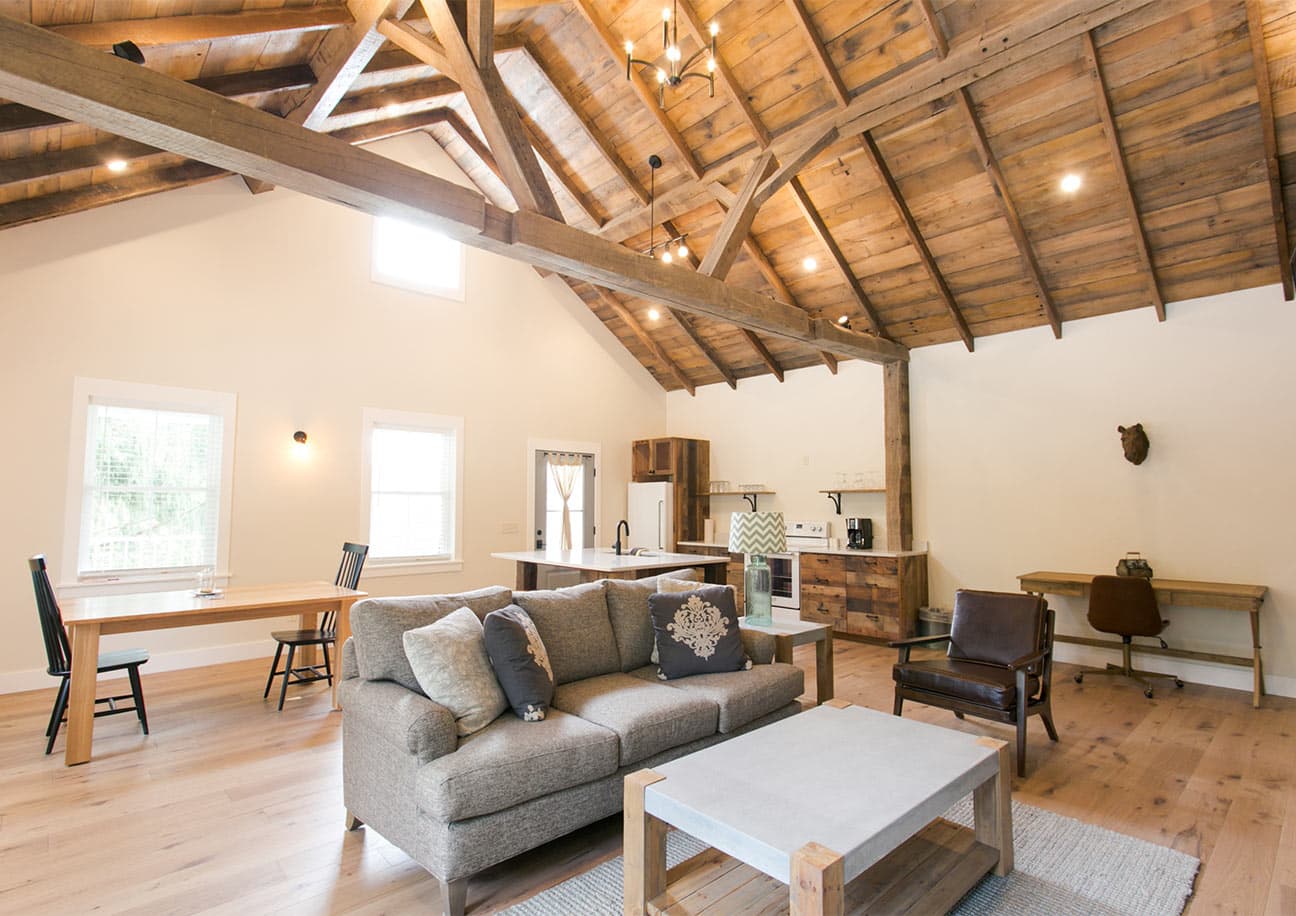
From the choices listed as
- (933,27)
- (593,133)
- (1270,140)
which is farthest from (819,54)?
(1270,140)

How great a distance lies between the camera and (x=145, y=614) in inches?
139

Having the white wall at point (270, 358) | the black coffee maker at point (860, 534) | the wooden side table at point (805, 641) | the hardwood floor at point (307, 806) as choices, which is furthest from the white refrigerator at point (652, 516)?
the wooden side table at point (805, 641)

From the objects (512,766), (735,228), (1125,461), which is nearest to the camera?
(512,766)

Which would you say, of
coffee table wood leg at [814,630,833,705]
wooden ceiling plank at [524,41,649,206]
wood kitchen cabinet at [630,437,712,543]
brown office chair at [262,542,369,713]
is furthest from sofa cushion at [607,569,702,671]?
wood kitchen cabinet at [630,437,712,543]

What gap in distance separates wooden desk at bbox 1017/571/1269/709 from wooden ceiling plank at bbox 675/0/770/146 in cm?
412

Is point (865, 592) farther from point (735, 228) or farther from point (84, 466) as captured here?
point (84, 466)

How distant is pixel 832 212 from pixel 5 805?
640 centimetres

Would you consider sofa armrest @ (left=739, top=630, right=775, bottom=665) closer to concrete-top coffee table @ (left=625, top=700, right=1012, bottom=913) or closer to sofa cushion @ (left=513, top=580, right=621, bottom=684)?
sofa cushion @ (left=513, top=580, right=621, bottom=684)

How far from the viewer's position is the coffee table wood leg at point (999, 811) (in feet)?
7.72

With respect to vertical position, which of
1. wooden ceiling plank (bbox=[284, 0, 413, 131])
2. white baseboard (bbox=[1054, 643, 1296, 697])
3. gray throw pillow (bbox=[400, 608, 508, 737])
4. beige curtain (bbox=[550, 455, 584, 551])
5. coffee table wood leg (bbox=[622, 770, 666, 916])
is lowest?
white baseboard (bbox=[1054, 643, 1296, 697])

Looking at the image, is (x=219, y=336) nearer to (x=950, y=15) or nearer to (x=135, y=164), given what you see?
(x=135, y=164)

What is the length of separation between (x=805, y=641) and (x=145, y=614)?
364cm

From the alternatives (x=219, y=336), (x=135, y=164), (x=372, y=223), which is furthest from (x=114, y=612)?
(x=372, y=223)

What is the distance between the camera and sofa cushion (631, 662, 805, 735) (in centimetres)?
306
